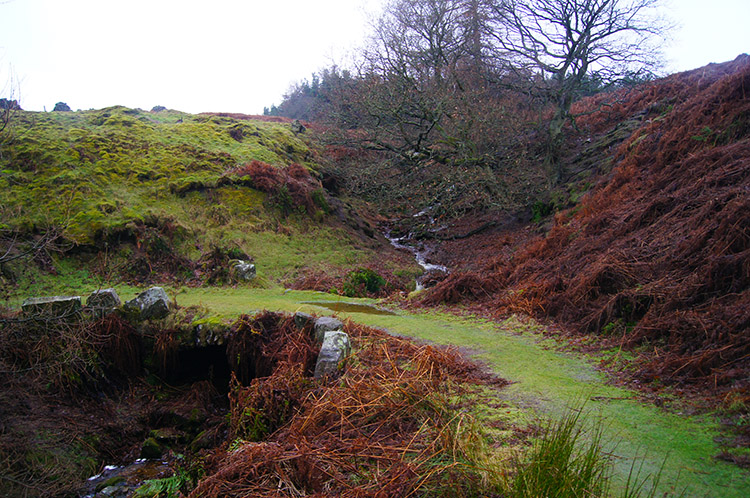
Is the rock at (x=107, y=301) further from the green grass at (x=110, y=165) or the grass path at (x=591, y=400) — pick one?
the green grass at (x=110, y=165)

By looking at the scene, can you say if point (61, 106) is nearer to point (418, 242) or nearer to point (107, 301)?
point (418, 242)

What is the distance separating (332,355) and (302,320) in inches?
66.5

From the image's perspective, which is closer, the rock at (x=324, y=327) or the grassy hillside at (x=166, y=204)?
the rock at (x=324, y=327)

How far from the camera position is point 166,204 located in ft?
44.8

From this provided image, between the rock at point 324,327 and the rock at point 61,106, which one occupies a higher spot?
the rock at point 61,106

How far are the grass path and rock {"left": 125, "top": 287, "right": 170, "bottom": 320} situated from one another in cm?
84

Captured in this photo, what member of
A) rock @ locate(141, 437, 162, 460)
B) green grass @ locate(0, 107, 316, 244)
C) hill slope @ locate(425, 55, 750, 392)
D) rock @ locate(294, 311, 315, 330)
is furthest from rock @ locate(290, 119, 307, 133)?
rock @ locate(141, 437, 162, 460)

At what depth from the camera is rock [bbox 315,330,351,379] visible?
14.5ft

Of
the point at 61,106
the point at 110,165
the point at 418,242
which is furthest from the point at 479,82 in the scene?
the point at 61,106

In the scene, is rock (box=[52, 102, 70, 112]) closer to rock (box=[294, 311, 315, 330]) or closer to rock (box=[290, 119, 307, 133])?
rock (box=[290, 119, 307, 133])

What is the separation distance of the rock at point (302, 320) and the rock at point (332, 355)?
1.21m

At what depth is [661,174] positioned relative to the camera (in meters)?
7.88

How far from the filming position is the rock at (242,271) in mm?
10500

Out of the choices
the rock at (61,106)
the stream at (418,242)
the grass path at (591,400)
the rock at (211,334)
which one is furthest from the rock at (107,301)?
the rock at (61,106)
